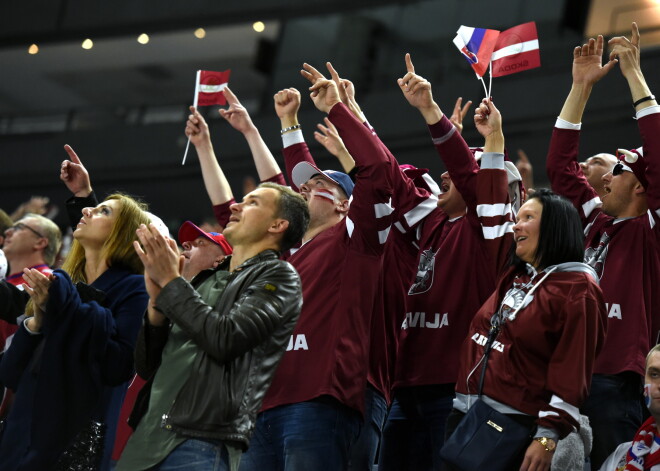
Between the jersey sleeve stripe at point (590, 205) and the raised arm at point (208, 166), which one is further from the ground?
the raised arm at point (208, 166)

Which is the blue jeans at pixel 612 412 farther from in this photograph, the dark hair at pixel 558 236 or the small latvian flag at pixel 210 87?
the small latvian flag at pixel 210 87

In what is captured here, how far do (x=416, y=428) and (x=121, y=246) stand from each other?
127 cm

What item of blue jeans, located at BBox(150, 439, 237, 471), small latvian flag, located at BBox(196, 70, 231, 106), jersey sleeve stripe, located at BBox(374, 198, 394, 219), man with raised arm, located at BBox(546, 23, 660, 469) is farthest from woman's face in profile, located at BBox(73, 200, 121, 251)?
man with raised arm, located at BBox(546, 23, 660, 469)

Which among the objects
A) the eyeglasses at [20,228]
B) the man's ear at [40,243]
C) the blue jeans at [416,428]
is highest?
the eyeglasses at [20,228]

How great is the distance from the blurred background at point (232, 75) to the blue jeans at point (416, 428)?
5118 millimetres

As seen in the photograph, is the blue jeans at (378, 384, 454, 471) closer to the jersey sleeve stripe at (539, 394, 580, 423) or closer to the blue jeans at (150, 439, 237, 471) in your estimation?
the jersey sleeve stripe at (539, 394, 580, 423)

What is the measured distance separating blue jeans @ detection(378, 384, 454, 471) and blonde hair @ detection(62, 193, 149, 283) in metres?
1.11

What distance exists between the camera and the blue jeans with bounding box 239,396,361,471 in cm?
305

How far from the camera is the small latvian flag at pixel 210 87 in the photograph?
4945 mm

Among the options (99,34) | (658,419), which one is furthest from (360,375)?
(99,34)

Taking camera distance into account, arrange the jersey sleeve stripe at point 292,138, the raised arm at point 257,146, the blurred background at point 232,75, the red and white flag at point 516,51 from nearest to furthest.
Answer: the red and white flag at point 516,51, the jersey sleeve stripe at point 292,138, the raised arm at point 257,146, the blurred background at point 232,75

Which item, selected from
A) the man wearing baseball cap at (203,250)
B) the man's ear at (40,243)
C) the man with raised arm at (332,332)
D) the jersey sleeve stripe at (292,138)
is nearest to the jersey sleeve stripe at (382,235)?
the man with raised arm at (332,332)

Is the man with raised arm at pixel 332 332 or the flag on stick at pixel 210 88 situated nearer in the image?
the man with raised arm at pixel 332 332

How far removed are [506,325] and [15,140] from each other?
10.3 metres
